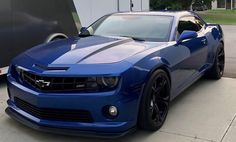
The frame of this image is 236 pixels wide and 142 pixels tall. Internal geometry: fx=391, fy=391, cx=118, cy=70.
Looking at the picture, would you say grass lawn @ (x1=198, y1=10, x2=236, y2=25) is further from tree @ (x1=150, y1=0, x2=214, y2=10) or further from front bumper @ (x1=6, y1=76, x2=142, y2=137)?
front bumper @ (x1=6, y1=76, x2=142, y2=137)

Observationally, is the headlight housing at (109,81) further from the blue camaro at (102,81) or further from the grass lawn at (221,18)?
the grass lawn at (221,18)

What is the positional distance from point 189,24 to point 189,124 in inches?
82.1

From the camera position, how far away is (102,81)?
4.02 m

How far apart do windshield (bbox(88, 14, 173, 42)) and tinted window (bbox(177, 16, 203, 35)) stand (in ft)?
0.83

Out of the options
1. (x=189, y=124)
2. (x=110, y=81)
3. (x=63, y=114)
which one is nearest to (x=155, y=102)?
(x=189, y=124)

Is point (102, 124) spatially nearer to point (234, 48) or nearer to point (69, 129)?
point (69, 129)

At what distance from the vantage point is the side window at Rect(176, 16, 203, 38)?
233 inches

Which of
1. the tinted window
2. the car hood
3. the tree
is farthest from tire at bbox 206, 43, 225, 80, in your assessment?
the tree

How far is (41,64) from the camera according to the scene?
4316mm

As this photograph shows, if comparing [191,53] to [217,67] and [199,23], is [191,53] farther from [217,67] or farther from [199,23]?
[217,67]

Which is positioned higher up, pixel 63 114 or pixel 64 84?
pixel 64 84

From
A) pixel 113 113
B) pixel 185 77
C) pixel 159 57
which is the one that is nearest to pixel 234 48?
pixel 185 77

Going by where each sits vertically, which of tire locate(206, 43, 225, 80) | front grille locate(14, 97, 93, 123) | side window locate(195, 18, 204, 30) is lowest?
tire locate(206, 43, 225, 80)

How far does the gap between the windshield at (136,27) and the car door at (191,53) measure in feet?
0.78
